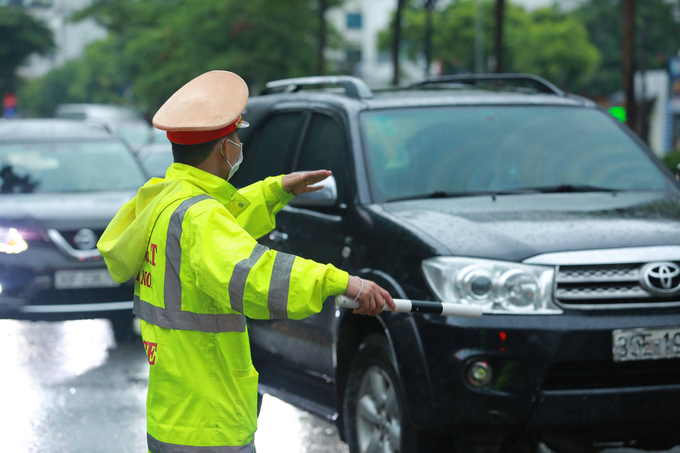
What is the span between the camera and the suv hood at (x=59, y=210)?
804 cm

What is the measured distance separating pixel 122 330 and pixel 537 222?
5.29 metres

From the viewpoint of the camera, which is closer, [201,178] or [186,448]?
[186,448]

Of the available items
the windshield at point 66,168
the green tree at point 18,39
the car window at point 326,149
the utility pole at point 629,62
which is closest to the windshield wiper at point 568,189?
the car window at point 326,149

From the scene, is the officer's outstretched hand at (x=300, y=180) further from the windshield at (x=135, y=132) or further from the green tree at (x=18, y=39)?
the green tree at (x=18, y=39)

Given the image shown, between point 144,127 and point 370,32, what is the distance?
58980 millimetres

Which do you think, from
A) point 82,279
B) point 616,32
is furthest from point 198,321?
point 616,32

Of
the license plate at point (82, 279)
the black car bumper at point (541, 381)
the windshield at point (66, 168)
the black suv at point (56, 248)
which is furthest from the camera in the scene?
the windshield at point (66, 168)

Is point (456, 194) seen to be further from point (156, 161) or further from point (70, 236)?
point (156, 161)

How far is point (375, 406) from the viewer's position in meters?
4.42

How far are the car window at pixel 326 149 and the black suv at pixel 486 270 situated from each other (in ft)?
0.05

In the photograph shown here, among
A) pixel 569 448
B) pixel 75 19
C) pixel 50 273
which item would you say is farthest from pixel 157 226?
pixel 75 19

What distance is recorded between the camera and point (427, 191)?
16.1ft

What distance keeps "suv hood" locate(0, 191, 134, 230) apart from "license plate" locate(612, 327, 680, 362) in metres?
5.04

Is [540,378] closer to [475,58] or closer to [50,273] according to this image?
[50,273]
